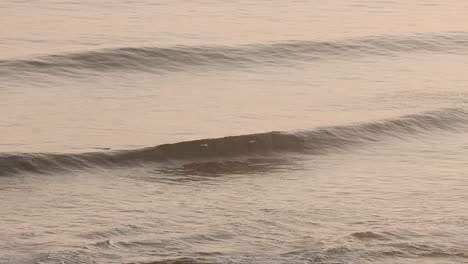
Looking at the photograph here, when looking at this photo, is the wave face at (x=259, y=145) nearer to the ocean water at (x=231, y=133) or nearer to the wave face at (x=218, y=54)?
the ocean water at (x=231, y=133)

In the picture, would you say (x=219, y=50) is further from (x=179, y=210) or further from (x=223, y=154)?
(x=179, y=210)

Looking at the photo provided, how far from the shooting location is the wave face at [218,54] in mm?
14266

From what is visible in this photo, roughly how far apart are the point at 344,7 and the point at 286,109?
7.87 metres

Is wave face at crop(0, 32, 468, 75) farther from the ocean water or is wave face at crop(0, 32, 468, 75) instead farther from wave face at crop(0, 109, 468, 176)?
wave face at crop(0, 109, 468, 176)

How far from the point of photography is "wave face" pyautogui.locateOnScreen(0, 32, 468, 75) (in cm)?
1427

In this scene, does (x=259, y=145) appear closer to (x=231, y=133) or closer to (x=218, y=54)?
(x=231, y=133)

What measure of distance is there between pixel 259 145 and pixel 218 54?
4.96 meters

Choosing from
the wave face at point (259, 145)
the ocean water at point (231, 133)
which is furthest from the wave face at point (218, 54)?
the wave face at point (259, 145)

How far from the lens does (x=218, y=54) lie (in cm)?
1562

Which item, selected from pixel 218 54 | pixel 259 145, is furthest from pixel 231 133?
pixel 218 54

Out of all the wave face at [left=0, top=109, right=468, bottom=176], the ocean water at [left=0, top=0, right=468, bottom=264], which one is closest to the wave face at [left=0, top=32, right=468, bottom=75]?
the ocean water at [left=0, top=0, right=468, bottom=264]

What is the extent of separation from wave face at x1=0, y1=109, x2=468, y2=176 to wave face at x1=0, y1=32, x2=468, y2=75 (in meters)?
3.80

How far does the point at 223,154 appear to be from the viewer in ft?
34.6

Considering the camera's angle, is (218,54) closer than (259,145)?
No
